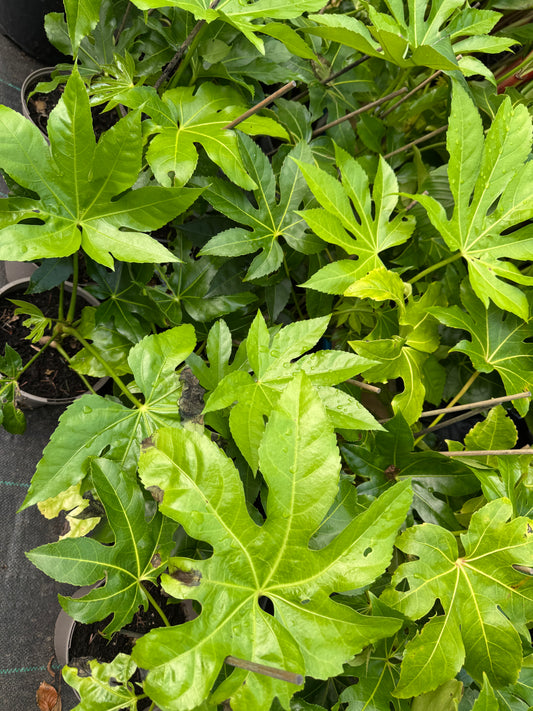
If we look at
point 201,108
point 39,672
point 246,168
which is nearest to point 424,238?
point 246,168

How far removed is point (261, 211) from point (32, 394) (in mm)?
728

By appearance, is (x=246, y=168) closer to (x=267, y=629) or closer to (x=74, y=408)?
(x=74, y=408)

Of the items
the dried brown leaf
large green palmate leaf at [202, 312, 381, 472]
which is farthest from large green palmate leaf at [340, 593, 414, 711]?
the dried brown leaf

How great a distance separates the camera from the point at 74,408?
0.72 meters

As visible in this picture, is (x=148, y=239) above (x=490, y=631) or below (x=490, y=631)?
above

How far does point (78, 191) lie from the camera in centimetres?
73

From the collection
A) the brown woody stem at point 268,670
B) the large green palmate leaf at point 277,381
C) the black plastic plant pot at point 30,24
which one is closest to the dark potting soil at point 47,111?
the black plastic plant pot at point 30,24

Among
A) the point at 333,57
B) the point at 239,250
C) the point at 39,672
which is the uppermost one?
the point at 333,57

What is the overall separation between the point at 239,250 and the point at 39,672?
1.18 metres

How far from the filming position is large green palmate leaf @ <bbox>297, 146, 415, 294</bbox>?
82cm

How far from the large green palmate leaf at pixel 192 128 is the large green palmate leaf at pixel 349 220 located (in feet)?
0.38

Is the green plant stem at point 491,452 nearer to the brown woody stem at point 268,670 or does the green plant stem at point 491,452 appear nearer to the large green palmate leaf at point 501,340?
the large green palmate leaf at point 501,340

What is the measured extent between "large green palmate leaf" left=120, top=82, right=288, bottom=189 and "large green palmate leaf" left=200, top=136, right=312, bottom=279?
4 cm

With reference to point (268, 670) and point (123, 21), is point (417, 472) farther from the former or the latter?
point (123, 21)
